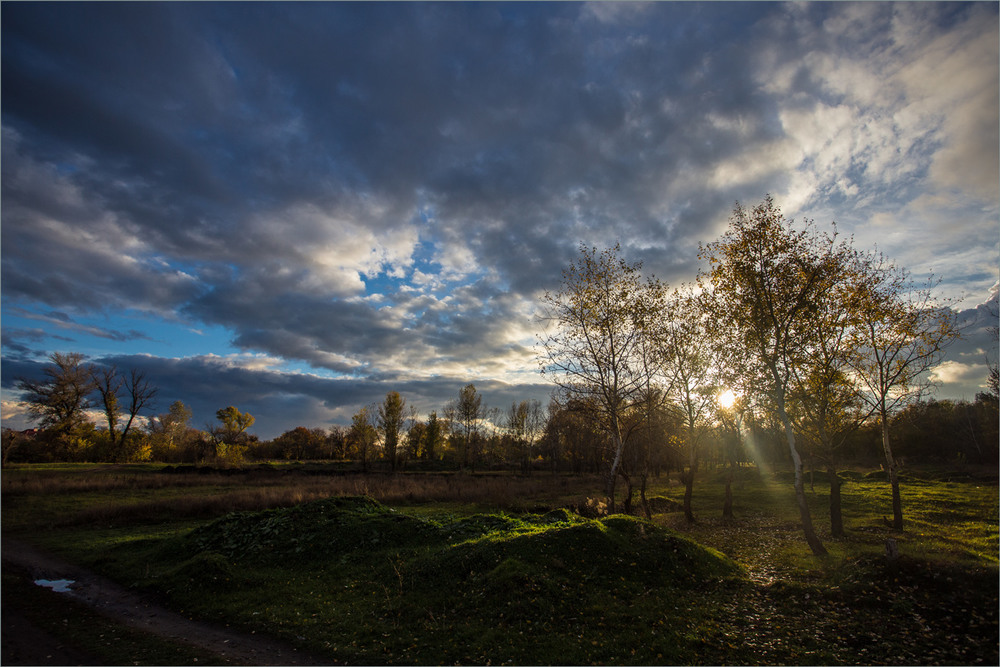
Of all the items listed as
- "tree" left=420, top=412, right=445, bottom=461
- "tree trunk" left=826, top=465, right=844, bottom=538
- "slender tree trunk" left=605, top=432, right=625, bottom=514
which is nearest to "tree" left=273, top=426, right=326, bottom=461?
"tree" left=420, top=412, right=445, bottom=461

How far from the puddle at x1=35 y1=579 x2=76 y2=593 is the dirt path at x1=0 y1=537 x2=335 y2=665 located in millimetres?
181

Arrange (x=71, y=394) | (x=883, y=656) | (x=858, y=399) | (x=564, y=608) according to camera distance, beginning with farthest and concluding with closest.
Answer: (x=71, y=394), (x=858, y=399), (x=564, y=608), (x=883, y=656)

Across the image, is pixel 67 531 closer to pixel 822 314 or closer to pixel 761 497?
pixel 822 314

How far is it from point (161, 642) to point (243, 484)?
38863 mm

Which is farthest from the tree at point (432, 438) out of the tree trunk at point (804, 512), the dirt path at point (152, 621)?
the tree trunk at point (804, 512)

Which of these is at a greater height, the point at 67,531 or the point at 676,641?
the point at 676,641

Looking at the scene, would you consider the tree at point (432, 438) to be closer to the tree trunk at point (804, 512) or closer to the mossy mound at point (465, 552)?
the mossy mound at point (465, 552)

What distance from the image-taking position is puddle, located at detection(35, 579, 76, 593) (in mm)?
Result: 14195

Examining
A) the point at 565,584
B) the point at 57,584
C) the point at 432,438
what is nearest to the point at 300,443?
the point at 432,438

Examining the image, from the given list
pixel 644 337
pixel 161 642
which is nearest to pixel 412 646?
pixel 161 642

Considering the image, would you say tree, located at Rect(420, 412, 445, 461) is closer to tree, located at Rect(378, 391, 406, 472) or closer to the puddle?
tree, located at Rect(378, 391, 406, 472)

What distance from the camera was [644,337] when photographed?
2289 centimetres

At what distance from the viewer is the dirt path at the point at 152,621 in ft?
31.3

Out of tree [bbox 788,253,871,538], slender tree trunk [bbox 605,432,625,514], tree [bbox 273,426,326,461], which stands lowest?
tree [bbox 273,426,326,461]
